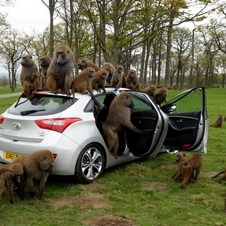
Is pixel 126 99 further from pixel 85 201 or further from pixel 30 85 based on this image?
pixel 85 201

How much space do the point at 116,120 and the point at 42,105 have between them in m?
1.40

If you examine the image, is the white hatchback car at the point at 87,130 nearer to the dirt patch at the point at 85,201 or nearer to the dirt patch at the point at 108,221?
the dirt patch at the point at 85,201

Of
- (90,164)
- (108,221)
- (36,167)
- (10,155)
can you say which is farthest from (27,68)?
(108,221)

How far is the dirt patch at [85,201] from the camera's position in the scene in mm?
5089

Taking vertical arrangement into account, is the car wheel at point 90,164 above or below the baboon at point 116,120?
below

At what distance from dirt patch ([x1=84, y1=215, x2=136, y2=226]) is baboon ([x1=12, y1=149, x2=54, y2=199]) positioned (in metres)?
1.10

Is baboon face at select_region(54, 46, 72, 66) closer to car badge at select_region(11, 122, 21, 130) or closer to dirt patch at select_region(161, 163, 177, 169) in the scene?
car badge at select_region(11, 122, 21, 130)

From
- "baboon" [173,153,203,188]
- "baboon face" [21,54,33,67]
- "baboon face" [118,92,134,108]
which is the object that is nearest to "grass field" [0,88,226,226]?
"baboon" [173,153,203,188]

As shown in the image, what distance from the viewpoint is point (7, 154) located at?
5.88 metres

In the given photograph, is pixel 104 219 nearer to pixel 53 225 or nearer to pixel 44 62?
pixel 53 225

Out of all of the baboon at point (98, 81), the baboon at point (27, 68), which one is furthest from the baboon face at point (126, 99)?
the baboon at point (27, 68)

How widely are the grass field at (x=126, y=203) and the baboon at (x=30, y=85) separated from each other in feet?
5.32

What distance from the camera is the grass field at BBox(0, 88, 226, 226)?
180 inches

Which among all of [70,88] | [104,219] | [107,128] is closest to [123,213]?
[104,219]
